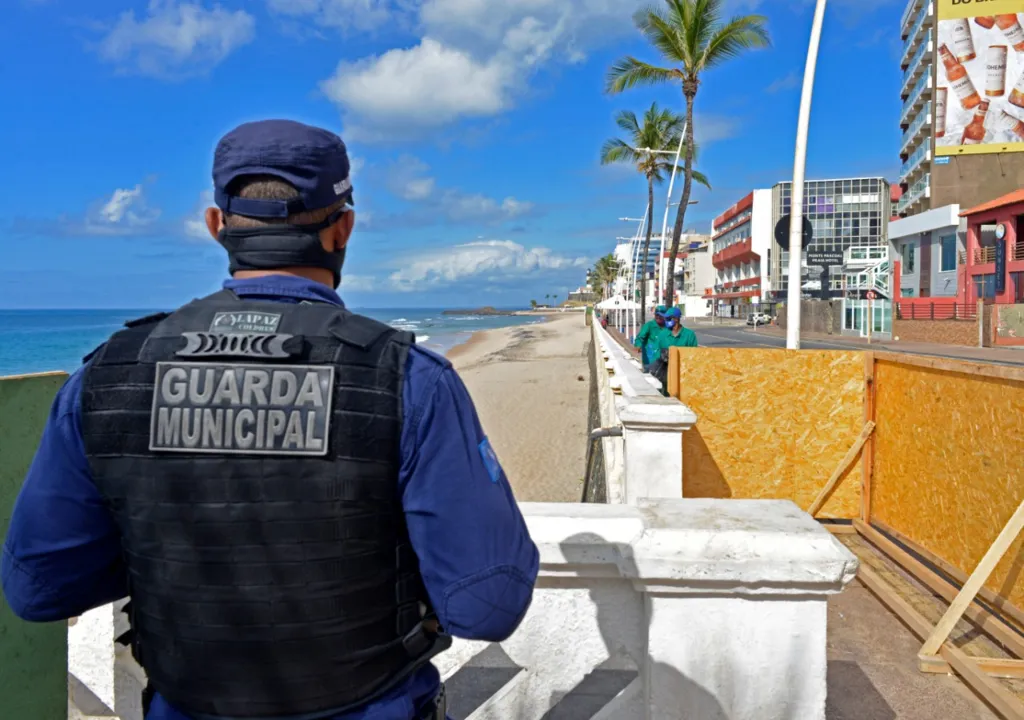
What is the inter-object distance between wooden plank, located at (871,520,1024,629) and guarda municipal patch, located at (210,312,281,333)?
383 cm

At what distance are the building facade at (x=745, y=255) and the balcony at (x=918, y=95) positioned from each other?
25005 millimetres

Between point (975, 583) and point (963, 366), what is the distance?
134 cm

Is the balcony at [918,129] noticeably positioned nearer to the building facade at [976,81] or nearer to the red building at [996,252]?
the red building at [996,252]

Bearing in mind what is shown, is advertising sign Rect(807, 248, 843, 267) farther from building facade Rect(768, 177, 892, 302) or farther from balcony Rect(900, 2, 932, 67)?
building facade Rect(768, 177, 892, 302)

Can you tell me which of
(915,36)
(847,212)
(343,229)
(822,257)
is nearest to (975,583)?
(343,229)

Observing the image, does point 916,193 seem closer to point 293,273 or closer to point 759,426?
point 759,426

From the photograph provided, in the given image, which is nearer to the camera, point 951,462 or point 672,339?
point 951,462

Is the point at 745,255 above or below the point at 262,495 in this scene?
above

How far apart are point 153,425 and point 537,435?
56.6ft

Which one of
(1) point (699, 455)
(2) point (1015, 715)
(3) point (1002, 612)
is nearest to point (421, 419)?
(2) point (1015, 715)

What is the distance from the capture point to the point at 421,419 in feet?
4.06

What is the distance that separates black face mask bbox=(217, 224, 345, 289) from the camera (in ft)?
4.43

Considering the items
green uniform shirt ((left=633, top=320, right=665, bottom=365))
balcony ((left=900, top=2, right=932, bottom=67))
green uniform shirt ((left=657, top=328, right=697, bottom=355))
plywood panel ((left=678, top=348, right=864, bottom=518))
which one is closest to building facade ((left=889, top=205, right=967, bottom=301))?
balcony ((left=900, top=2, right=932, bottom=67))

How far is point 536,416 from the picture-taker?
2158cm
